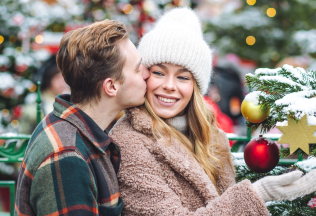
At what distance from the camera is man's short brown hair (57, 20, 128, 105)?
5.15ft

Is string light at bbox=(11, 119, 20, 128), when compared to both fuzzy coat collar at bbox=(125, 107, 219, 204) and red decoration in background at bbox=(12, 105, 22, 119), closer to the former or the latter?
red decoration in background at bbox=(12, 105, 22, 119)

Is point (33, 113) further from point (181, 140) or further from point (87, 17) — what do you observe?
point (181, 140)

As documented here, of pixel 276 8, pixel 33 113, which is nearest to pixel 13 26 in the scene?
pixel 33 113

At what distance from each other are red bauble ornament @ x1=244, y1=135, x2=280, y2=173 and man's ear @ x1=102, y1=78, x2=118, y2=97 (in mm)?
781

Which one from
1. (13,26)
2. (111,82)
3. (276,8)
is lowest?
(111,82)

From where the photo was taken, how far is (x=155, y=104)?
1950 millimetres

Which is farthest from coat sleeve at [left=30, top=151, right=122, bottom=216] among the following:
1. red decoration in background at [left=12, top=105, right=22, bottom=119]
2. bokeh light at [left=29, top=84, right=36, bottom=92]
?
bokeh light at [left=29, top=84, right=36, bottom=92]

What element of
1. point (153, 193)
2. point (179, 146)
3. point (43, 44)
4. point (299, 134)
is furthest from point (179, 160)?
point (43, 44)

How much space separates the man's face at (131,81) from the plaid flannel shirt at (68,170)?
0.27m

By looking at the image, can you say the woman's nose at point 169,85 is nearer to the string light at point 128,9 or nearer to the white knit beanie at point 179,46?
the white knit beanie at point 179,46

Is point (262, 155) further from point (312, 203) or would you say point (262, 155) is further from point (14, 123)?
point (14, 123)

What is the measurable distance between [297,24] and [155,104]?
5.48 meters

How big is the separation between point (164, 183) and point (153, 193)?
0.10m

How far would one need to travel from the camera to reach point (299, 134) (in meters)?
1.25
